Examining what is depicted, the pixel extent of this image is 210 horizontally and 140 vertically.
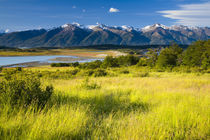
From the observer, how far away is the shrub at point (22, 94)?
4824mm

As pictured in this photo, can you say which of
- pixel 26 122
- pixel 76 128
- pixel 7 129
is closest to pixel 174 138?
pixel 76 128

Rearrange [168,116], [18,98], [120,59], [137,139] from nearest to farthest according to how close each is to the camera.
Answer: [137,139] → [168,116] → [18,98] → [120,59]

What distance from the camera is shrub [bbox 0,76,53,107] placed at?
15.8 feet

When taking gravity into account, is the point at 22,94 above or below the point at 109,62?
above

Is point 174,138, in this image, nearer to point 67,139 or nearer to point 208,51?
point 67,139

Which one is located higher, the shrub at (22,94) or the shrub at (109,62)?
the shrub at (22,94)

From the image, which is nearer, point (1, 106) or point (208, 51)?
point (1, 106)

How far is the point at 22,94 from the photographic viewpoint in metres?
5.07

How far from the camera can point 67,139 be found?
335 cm

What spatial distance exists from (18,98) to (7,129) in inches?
75.9

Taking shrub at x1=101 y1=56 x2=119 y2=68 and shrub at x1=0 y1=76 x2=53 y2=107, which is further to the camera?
shrub at x1=101 y1=56 x2=119 y2=68

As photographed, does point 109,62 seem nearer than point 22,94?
No

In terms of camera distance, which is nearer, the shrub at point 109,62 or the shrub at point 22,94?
the shrub at point 22,94

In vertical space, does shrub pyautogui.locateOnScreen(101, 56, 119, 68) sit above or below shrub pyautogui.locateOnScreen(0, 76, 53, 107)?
below
